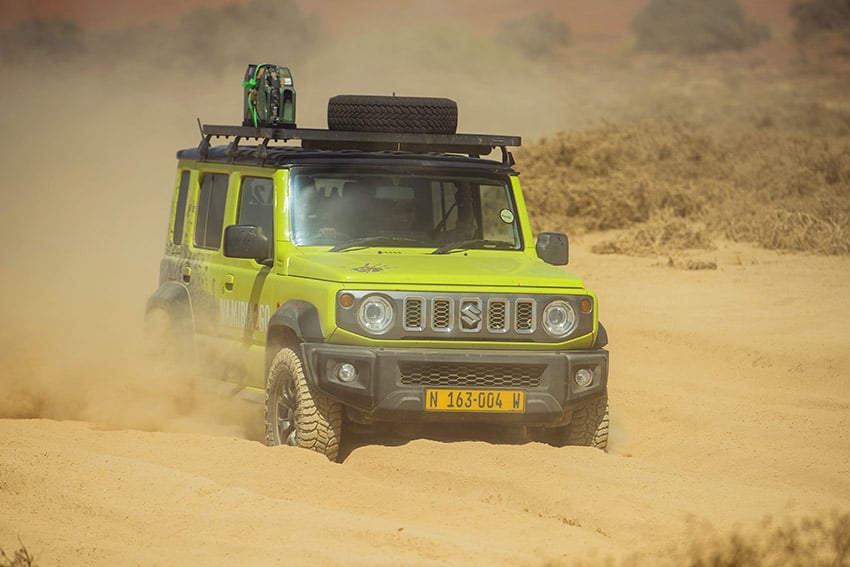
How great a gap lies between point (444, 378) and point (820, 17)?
210ft

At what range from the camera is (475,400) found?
8703 mm

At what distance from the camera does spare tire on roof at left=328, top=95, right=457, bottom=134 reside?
33.8ft

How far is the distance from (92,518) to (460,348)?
92.1 inches

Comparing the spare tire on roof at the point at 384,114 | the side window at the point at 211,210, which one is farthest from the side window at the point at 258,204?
the spare tire on roof at the point at 384,114

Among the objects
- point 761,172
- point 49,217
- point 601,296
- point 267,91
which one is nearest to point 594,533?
point 267,91

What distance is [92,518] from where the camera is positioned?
24.2 feet

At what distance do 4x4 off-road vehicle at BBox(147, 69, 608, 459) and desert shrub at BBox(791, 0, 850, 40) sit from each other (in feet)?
A: 200

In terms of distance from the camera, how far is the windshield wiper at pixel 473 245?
9586 mm

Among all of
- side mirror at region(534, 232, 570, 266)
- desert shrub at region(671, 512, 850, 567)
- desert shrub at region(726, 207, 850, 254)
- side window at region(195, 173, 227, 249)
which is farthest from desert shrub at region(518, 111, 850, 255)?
desert shrub at region(671, 512, 850, 567)

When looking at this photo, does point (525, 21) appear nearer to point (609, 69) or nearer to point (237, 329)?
point (609, 69)

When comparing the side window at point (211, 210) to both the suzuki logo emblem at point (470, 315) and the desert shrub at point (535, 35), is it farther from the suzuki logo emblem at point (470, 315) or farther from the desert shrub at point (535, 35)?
the desert shrub at point (535, 35)

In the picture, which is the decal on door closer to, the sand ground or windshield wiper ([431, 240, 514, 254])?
the sand ground

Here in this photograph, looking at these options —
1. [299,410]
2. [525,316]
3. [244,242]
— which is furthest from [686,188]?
[299,410]

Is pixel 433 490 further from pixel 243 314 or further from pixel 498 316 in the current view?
pixel 243 314
